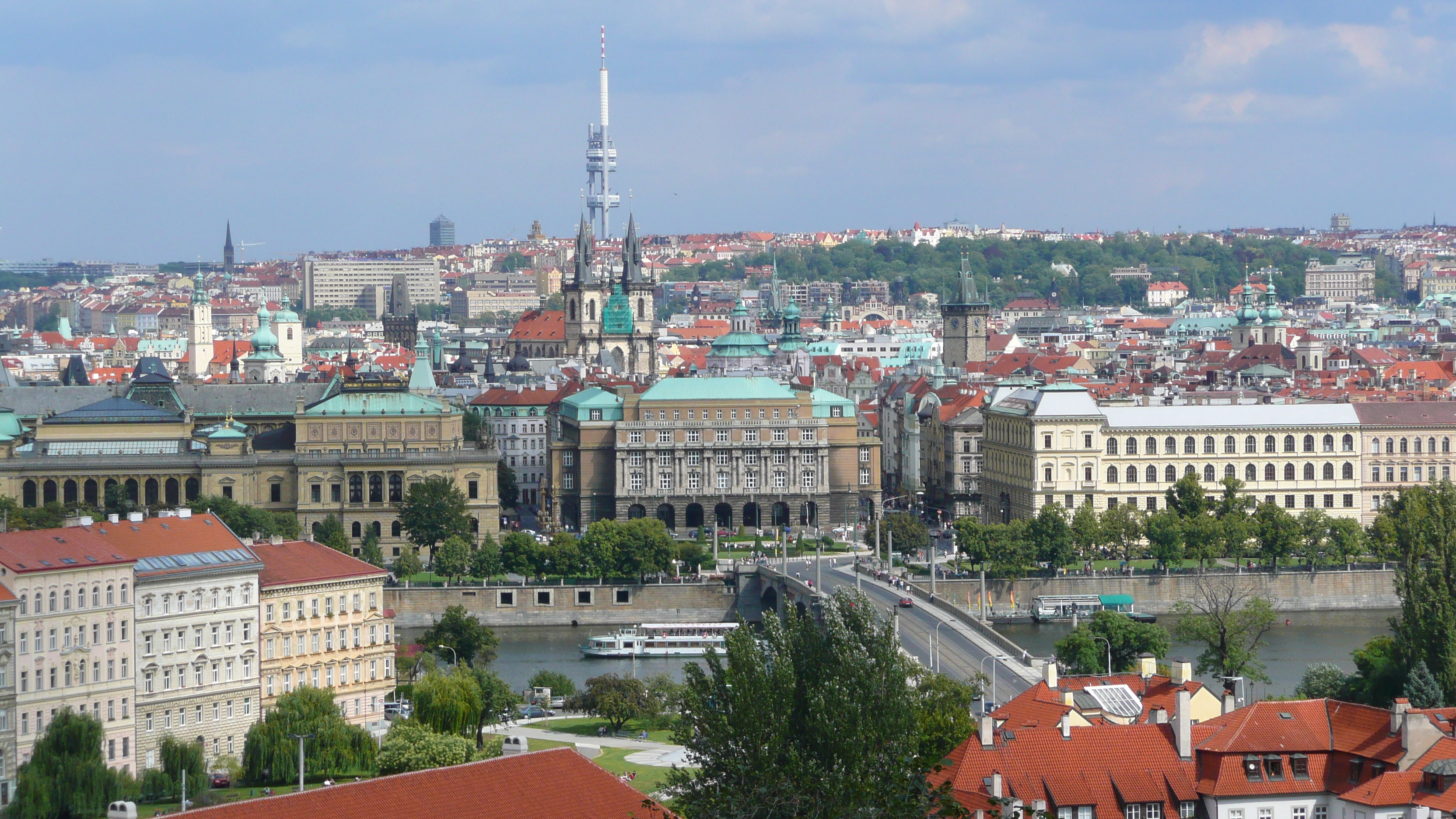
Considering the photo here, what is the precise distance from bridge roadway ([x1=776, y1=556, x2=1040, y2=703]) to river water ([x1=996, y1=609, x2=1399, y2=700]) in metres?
4.01

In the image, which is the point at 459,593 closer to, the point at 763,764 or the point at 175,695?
the point at 175,695

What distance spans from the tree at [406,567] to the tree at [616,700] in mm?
32111

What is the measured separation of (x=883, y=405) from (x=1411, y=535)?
2824 inches

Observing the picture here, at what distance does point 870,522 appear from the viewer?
114m

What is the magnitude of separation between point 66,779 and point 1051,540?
2077 inches

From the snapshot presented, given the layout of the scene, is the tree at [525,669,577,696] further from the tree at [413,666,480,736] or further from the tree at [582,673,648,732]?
the tree at [413,666,480,736]

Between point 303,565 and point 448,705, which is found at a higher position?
point 303,565

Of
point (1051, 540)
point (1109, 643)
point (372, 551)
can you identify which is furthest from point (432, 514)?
point (1109, 643)

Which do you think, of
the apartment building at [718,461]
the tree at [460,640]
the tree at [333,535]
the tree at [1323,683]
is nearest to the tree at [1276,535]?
the apartment building at [718,461]

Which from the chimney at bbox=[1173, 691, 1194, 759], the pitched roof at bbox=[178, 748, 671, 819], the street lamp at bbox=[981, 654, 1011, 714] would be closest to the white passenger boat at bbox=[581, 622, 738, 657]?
the street lamp at bbox=[981, 654, 1011, 714]

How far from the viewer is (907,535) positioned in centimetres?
10275

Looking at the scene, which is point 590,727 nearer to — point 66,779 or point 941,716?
point 66,779

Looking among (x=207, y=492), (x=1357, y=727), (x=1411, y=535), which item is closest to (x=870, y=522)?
(x=207, y=492)

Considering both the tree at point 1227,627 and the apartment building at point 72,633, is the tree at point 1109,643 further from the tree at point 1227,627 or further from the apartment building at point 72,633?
the apartment building at point 72,633
